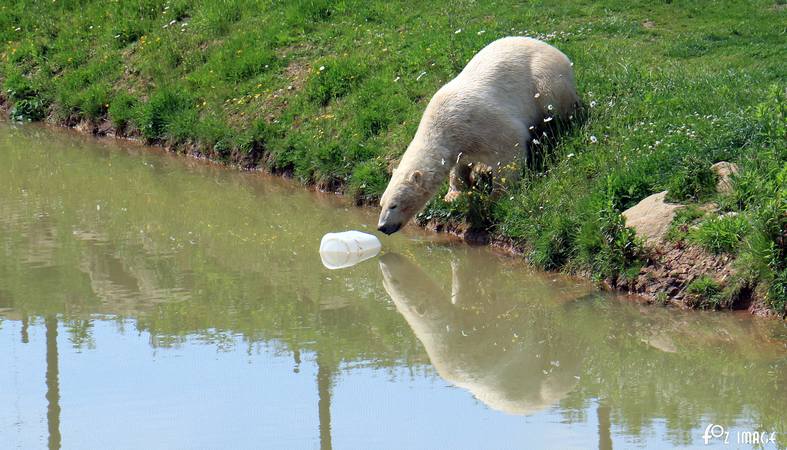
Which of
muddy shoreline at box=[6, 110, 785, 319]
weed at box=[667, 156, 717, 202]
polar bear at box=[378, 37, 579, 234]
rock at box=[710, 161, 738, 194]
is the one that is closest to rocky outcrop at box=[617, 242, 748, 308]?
muddy shoreline at box=[6, 110, 785, 319]

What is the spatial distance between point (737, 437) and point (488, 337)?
8.18 feet

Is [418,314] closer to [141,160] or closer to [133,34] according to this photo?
[141,160]

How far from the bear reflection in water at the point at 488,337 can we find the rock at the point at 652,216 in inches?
39.0

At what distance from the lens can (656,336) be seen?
8781 millimetres

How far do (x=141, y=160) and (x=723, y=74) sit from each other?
747cm

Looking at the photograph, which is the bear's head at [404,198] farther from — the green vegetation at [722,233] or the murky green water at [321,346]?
the green vegetation at [722,233]

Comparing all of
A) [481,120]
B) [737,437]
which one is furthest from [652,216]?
[737,437]

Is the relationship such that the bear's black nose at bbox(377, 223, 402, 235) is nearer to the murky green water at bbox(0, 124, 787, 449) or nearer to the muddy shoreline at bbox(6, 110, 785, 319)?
the murky green water at bbox(0, 124, 787, 449)

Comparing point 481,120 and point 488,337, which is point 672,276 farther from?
point 481,120

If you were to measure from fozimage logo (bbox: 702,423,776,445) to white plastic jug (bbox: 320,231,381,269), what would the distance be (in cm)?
475

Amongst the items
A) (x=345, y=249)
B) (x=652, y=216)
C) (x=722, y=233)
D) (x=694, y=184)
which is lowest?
(x=345, y=249)

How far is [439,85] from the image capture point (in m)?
13.7

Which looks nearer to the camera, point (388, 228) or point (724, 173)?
point (724, 173)

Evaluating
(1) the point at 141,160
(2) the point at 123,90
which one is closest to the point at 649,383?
(1) the point at 141,160
